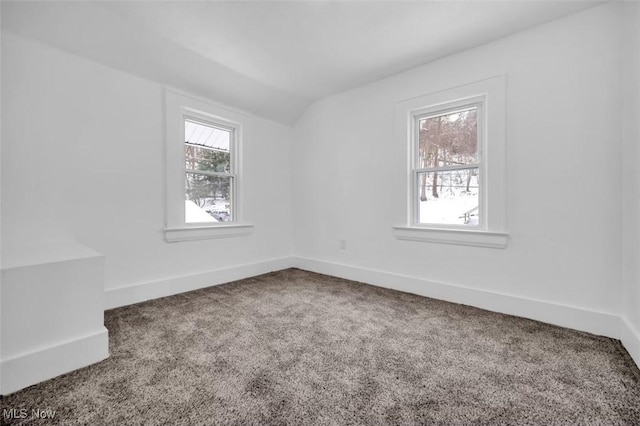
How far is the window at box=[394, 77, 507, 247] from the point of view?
2.54 meters

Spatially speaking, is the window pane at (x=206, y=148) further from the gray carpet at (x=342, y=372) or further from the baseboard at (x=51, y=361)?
the baseboard at (x=51, y=361)

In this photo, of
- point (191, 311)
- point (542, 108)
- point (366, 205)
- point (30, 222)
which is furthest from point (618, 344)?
point (30, 222)

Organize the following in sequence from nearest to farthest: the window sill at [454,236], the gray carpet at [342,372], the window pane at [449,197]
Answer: the gray carpet at [342,372] < the window sill at [454,236] < the window pane at [449,197]

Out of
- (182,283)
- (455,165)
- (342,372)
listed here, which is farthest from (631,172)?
(182,283)

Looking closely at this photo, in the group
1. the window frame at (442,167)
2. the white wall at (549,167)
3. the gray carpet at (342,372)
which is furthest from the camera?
the window frame at (442,167)

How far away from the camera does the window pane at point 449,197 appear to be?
278 centimetres

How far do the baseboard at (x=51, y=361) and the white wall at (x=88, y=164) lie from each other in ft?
2.97

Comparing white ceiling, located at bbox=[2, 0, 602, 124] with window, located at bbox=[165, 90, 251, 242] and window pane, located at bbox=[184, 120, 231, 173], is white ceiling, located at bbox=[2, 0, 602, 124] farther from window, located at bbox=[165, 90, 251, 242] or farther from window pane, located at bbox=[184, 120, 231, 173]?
window pane, located at bbox=[184, 120, 231, 173]

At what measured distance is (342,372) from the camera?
160 cm

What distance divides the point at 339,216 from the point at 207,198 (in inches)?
65.2

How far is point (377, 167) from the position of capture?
335cm

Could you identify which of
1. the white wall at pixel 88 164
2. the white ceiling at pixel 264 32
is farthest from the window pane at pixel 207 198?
the white ceiling at pixel 264 32

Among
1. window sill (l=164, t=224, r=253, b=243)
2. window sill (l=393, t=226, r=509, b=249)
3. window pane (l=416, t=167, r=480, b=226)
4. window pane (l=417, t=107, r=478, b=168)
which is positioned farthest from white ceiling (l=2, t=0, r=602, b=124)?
window sill (l=393, t=226, r=509, b=249)

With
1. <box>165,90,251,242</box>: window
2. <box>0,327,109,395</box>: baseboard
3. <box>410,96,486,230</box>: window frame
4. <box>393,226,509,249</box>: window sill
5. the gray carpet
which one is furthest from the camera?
<box>165,90,251,242</box>: window
